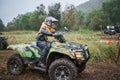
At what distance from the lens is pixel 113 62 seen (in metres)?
11.4

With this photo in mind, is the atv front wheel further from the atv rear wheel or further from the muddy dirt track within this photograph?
the atv rear wheel

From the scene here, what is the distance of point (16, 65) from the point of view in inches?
365

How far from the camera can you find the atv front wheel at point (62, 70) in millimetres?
7791

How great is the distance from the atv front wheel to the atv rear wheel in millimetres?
1562

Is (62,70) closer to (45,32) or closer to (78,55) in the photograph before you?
(78,55)

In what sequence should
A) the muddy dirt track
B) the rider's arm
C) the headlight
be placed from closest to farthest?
1. the headlight
2. the rider's arm
3. the muddy dirt track

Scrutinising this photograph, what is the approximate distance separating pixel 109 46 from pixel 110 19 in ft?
199

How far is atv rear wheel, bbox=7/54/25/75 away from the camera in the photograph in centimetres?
913

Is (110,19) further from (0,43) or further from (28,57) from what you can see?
(28,57)

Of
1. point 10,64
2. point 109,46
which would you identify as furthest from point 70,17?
point 10,64

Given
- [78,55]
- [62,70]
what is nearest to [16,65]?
[62,70]

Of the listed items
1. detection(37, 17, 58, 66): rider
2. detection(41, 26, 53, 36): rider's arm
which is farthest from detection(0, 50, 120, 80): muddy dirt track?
detection(41, 26, 53, 36): rider's arm

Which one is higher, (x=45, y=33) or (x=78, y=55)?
(x=45, y=33)

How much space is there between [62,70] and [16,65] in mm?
2086
